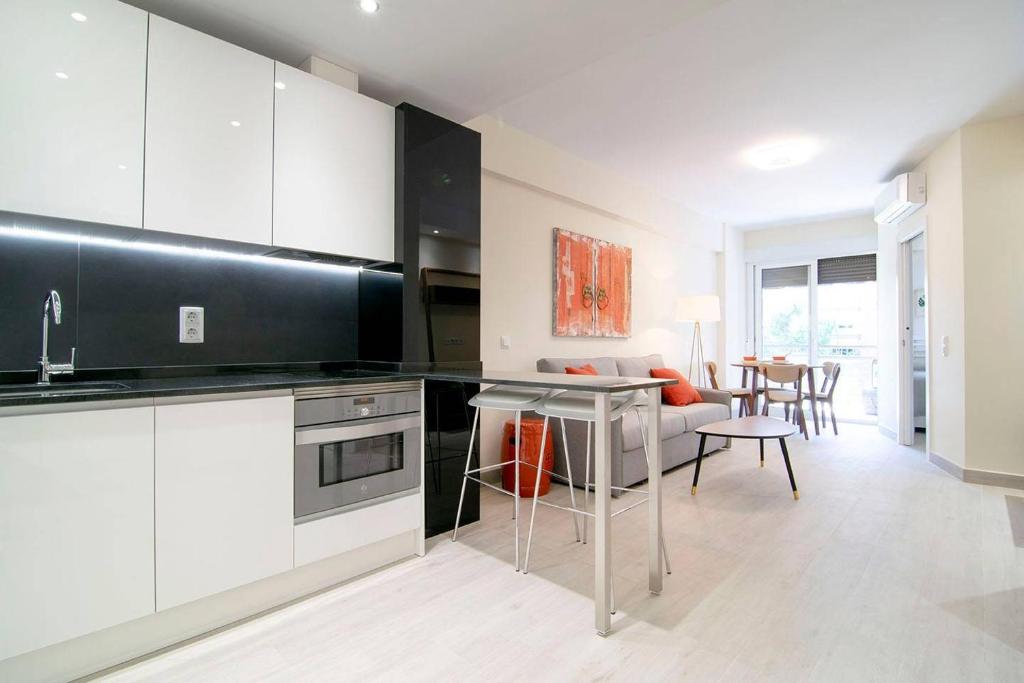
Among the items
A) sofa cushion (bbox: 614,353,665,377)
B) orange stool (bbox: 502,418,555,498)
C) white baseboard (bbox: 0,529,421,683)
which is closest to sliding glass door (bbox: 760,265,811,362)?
sofa cushion (bbox: 614,353,665,377)

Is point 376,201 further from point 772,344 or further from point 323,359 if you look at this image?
point 772,344

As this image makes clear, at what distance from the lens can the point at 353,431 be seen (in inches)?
87.2

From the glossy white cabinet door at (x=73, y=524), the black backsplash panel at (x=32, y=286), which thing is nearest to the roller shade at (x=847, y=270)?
the glossy white cabinet door at (x=73, y=524)

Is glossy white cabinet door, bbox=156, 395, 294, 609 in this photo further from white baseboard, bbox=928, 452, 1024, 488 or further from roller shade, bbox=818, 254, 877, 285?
roller shade, bbox=818, 254, 877, 285

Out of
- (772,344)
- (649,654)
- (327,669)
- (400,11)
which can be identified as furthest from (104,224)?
(772,344)

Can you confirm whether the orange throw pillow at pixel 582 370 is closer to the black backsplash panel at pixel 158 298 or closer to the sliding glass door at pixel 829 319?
the black backsplash panel at pixel 158 298

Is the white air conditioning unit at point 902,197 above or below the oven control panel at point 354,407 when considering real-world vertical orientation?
above

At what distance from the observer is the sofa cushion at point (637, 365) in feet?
15.9

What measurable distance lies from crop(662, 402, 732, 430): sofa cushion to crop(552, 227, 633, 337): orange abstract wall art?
1033 mm

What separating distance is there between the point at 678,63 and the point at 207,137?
Answer: 2.72 meters

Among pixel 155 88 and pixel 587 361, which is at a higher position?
pixel 155 88

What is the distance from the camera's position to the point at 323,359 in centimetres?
283

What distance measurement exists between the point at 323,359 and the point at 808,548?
2.92 m

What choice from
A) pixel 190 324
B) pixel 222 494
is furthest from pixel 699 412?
pixel 190 324
